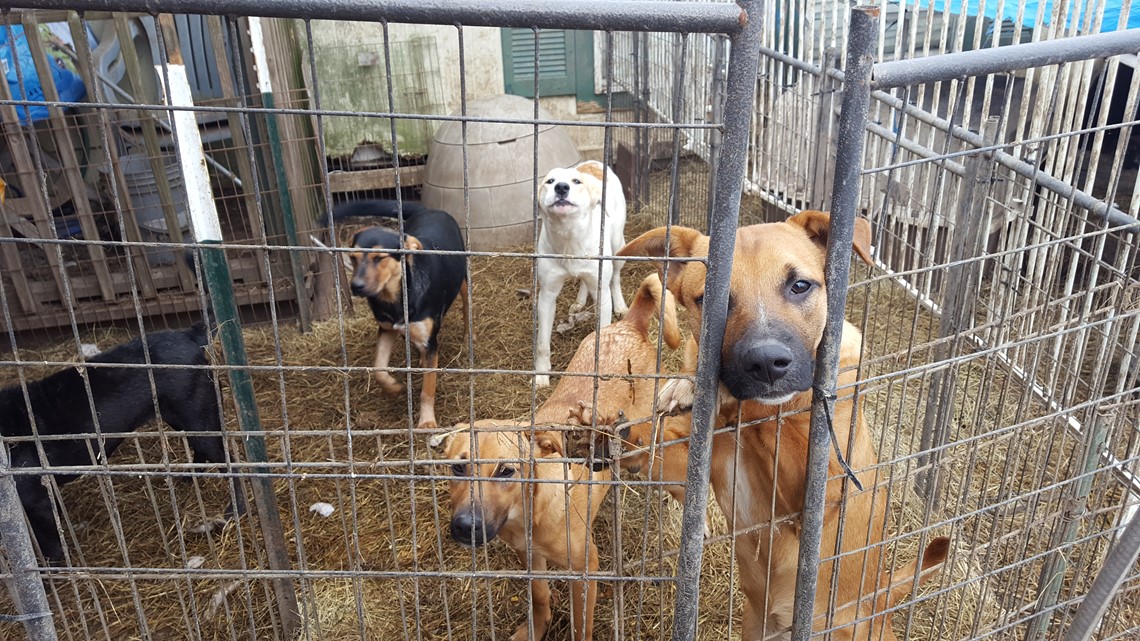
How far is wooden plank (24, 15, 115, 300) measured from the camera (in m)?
5.45

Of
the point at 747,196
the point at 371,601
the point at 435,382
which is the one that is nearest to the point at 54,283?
the point at 435,382

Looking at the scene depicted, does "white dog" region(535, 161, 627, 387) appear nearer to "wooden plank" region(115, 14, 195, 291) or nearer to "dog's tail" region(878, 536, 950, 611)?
"wooden plank" region(115, 14, 195, 291)

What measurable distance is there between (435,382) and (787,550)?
3269 mm

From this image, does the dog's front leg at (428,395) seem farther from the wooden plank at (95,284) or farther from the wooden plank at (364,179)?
the wooden plank at (364,179)

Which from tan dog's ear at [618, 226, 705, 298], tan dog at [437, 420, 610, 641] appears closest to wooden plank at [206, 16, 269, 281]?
tan dog at [437, 420, 610, 641]

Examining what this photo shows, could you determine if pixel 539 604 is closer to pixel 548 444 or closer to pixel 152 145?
pixel 548 444

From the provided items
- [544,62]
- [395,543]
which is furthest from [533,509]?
[544,62]

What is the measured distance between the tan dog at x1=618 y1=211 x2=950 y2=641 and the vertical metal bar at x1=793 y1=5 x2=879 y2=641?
0.06 m

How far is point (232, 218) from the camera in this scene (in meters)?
7.42

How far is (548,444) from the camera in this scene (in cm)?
305

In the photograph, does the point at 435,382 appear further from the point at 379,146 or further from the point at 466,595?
the point at 379,146

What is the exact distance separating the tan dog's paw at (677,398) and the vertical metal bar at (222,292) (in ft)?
4.15

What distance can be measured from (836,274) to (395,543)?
8.05 ft

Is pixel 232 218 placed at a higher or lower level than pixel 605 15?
lower
